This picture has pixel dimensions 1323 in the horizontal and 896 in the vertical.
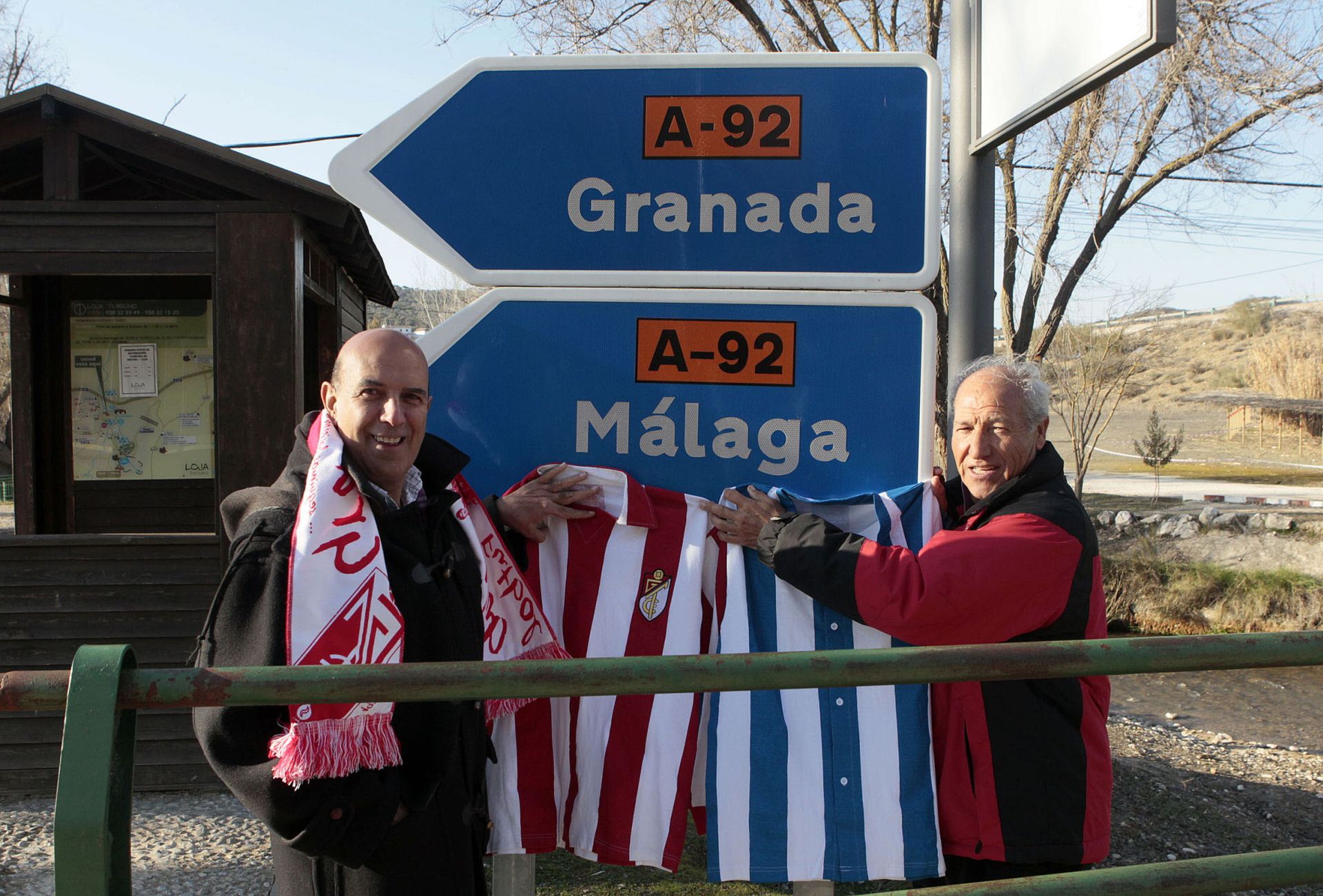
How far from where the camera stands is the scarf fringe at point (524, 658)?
220 cm

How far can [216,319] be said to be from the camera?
488 cm

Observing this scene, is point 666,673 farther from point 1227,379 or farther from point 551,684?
point 1227,379

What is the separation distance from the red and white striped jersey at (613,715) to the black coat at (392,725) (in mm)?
228

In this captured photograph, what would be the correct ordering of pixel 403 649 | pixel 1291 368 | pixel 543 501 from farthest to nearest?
pixel 1291 368, pixel 543 501, pixel 403 649

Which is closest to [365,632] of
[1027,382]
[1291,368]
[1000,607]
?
[1000,607]

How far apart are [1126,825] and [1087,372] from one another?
41.8ft

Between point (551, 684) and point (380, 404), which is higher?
point (380, 404)

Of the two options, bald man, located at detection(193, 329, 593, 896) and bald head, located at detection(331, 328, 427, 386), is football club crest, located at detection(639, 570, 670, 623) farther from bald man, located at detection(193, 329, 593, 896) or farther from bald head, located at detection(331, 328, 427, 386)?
bald head, located at detection(331, 328, 427, 386)

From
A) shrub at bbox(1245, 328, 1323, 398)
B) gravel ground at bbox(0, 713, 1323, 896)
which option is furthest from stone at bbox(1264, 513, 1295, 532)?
shrub at bbox(1245, 328, 1323, 398)

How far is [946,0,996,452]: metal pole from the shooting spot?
245 centimetres

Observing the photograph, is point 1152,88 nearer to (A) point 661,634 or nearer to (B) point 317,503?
(A) point 661,634

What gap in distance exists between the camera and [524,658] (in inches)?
86.7

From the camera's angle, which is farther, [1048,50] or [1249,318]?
[1249,318]

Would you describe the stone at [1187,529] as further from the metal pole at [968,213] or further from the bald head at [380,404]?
the bald head at [380,404]
